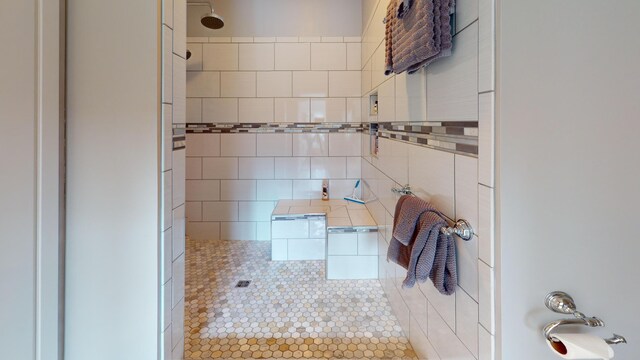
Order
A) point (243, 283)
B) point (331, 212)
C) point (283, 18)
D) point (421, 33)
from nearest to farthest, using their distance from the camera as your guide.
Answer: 1. point (421, 33)
2. point (243, 283)
3. point (331, 212)
4. point (283, 18)

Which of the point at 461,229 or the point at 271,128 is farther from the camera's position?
the point at 271,128

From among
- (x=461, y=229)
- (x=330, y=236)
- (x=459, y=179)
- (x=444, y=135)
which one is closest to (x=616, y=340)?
(x=461, y=229)

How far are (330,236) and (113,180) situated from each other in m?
1.54

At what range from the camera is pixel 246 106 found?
9.95 feet

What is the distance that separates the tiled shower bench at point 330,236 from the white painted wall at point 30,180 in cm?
163

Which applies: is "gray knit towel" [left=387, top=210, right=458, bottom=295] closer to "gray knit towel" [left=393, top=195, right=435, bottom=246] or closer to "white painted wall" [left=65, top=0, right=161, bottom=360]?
"gray knit towel" [left=393, top=195, right=435, bottom=246]

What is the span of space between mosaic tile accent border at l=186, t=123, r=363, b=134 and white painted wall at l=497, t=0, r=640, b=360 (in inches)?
90.3

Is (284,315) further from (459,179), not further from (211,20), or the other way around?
(211,20)

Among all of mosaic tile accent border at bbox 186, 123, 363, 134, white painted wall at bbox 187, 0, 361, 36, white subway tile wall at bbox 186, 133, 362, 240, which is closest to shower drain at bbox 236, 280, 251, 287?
white subway tile wall at bbox 186, 133, 362, 240

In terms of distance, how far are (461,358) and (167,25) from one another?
1.55 m

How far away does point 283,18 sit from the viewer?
297 cm

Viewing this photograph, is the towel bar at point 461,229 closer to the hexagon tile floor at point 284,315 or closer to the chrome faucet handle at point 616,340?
the chrome faucet handle at point 616,340

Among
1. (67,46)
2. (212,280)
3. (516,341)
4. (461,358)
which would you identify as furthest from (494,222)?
(212,280)

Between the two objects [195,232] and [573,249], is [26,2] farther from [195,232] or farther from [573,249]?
[195,232]
